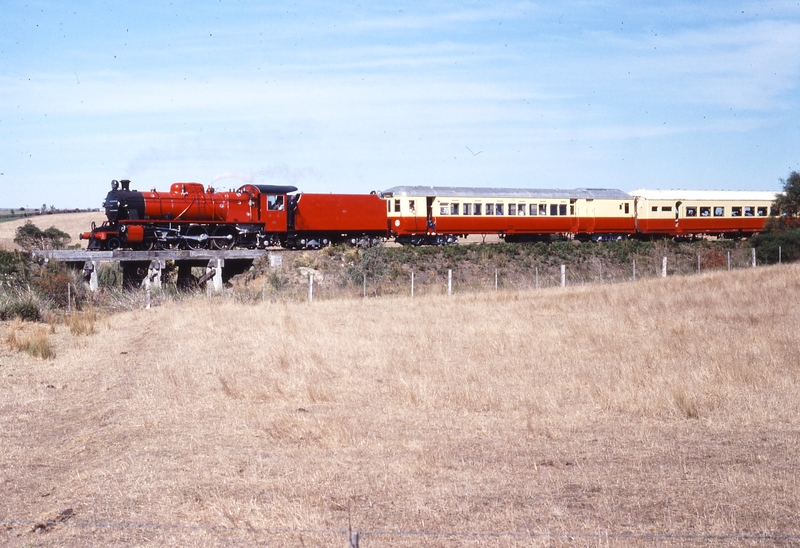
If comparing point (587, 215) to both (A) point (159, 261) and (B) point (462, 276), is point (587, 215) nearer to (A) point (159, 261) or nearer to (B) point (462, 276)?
(B) point (462, 276)

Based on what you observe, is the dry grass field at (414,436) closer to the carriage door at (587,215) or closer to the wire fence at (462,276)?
the wire fence at (462,276)

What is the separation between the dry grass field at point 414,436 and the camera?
667 cm

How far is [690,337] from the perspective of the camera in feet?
53.3

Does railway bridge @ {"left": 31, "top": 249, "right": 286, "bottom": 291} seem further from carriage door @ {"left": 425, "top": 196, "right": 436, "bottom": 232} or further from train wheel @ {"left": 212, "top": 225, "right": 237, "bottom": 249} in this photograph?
carriage door @ {"left": 425, "top": 196, "right": 436, "bottom": 232}

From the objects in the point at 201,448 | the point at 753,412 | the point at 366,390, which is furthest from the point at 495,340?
the point at 201,448

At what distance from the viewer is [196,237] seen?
112 feet

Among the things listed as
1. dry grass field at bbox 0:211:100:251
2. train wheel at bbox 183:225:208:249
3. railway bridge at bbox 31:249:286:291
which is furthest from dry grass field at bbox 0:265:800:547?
dry grass field at bbox 0:211:100:251

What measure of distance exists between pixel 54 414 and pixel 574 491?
26.3ft

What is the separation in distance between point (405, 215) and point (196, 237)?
1088cm

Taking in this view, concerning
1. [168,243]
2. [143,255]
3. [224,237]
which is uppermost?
[224,237]

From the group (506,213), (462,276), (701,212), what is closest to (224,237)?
(462,276)

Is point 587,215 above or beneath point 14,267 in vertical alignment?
above

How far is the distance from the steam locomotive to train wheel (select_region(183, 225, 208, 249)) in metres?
0.05

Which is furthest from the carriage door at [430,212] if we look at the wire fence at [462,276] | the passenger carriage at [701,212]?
the passenger carriage at [701,212]
